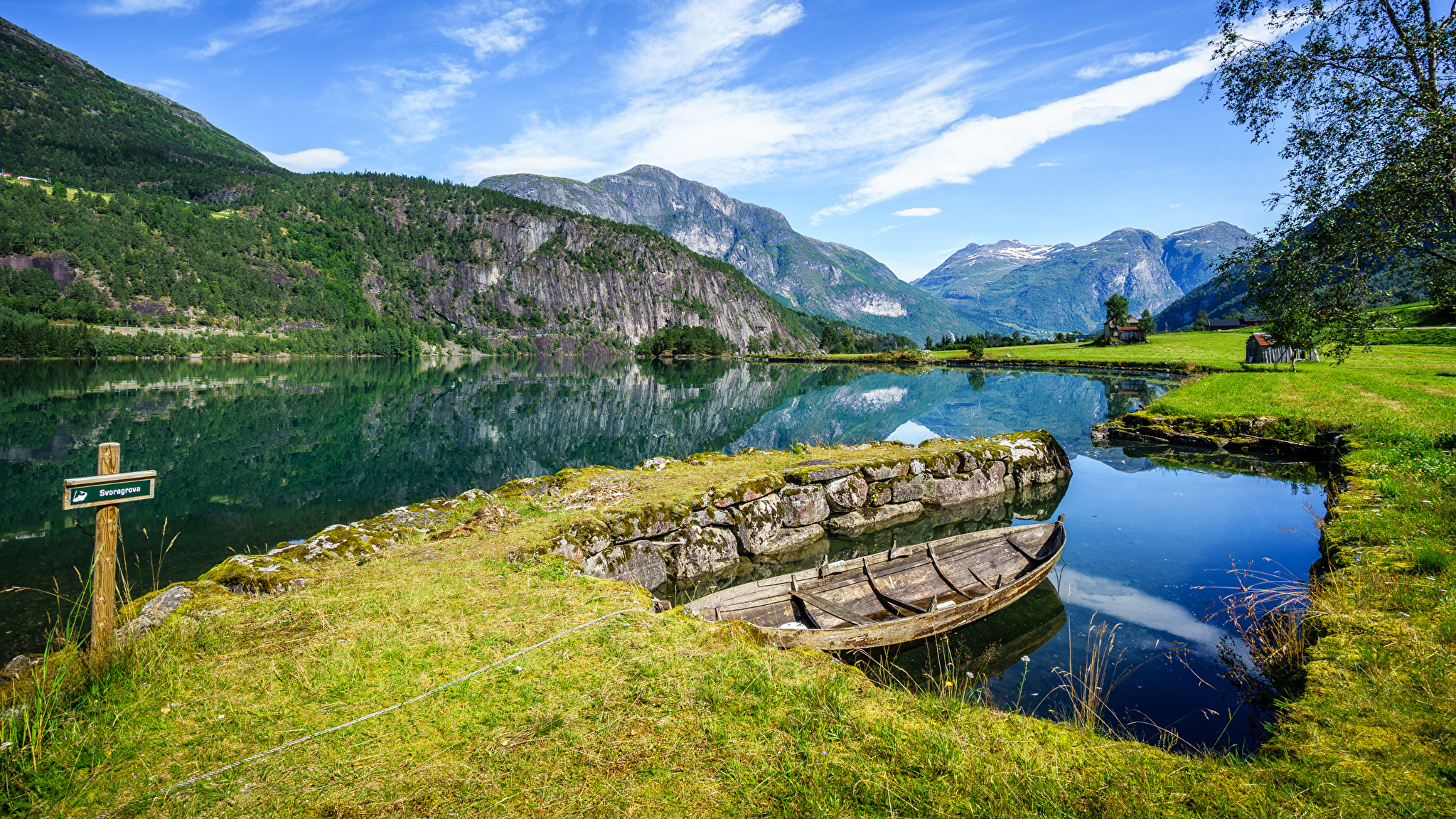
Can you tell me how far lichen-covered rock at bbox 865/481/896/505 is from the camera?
682 inches

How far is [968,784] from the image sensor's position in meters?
4.02

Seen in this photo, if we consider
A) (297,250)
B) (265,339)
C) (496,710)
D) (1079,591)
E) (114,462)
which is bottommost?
(1079,591)

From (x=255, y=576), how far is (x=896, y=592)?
1114 centimetres

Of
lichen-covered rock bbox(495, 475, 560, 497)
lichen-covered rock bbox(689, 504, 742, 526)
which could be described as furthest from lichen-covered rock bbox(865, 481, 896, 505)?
lichen-covered rock bbox(495, 475, 560, 497)

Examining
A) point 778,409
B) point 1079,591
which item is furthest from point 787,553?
point 778,409

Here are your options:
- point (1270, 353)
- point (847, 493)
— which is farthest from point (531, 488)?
point (1270, 353)

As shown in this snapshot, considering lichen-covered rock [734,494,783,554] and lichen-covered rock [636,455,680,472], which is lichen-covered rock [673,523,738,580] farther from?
lichen-covered rock [636,455,680,472]

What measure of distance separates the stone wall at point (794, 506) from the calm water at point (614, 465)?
0.79 m

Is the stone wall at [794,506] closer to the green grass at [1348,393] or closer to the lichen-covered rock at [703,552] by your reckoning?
the lichen-covered rock at [703,552]

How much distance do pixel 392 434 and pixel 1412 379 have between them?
57.1 meters

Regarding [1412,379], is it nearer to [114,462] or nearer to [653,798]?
[653,798]

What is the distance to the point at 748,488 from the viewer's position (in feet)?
49.1

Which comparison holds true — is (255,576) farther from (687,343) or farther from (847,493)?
(687,343)

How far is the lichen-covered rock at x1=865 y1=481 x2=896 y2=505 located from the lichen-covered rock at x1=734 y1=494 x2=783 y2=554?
3.54m
